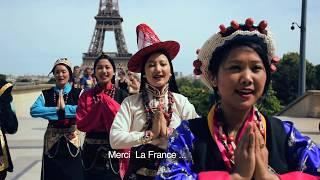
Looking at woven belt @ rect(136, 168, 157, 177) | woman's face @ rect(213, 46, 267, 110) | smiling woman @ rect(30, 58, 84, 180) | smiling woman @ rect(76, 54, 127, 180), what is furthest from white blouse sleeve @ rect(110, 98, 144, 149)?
smiling woman @ rect(30, 58, 84, 180)

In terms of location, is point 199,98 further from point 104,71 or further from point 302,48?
point 104,71

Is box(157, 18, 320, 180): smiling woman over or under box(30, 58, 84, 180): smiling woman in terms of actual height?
over

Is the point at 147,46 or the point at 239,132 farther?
the point at 147,46

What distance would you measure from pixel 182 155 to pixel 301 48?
14976mm

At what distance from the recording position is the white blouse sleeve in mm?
3295

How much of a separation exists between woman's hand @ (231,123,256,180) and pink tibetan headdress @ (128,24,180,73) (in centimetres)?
182

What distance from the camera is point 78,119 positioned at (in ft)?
14.7

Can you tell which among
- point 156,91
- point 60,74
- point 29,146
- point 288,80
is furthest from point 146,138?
point 288,80

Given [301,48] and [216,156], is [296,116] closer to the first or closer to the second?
[301,48]

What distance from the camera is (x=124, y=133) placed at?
3322mm

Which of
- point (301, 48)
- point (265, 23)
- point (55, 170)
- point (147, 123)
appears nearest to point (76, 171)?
point (55, 170)

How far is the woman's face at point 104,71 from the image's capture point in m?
4.73

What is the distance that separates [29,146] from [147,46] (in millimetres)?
7484

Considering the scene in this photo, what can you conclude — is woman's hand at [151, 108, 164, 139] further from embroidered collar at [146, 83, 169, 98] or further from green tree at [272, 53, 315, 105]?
green tree at [272, 53, 315, 105]
